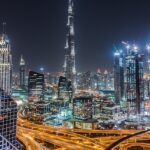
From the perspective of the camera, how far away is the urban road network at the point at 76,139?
19562 millimetres

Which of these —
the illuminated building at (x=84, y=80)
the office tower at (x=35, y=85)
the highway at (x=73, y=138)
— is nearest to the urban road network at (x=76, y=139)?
the highway at (x=73, y=138)

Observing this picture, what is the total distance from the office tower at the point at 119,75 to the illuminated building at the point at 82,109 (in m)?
13.1

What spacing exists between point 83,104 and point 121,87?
51.5 feet

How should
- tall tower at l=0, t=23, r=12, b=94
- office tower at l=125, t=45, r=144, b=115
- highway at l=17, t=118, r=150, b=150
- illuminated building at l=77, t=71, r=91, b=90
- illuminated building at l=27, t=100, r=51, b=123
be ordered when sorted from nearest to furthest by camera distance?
highway at l=17, t=118, r=150, b=150 < illuminated building at l=27, t=100, r=51, b=123 < office tower at l=125, t=45, r=144, b=115 < tall tower at l=0, t=23, r=12, b=94 < illuminated building at l=77, t=71, r=91, b=90

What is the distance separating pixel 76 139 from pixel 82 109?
1788 centimetres

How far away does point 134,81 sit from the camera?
4778cm

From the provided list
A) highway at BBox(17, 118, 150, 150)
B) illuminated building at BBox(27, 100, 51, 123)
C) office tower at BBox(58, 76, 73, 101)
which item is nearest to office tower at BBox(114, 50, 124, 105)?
office tower at BBox(58, 76, 73, 101)

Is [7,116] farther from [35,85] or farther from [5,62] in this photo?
[35,85]

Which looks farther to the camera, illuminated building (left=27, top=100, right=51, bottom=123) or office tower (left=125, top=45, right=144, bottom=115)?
office tower (left=125, top=45, right=144, bottom=115)

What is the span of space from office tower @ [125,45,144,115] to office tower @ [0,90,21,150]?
30665 mm

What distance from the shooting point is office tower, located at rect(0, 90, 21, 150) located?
582 inches

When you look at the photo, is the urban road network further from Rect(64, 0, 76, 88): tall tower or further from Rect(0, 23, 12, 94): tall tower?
Rect(64, 0, 76, 88): tall tower

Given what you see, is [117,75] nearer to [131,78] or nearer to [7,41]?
[131,78]

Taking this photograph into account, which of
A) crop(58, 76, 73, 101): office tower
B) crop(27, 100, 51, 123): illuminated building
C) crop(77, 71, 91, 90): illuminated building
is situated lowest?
crop(27, 100, 51, 123): illuminated building
